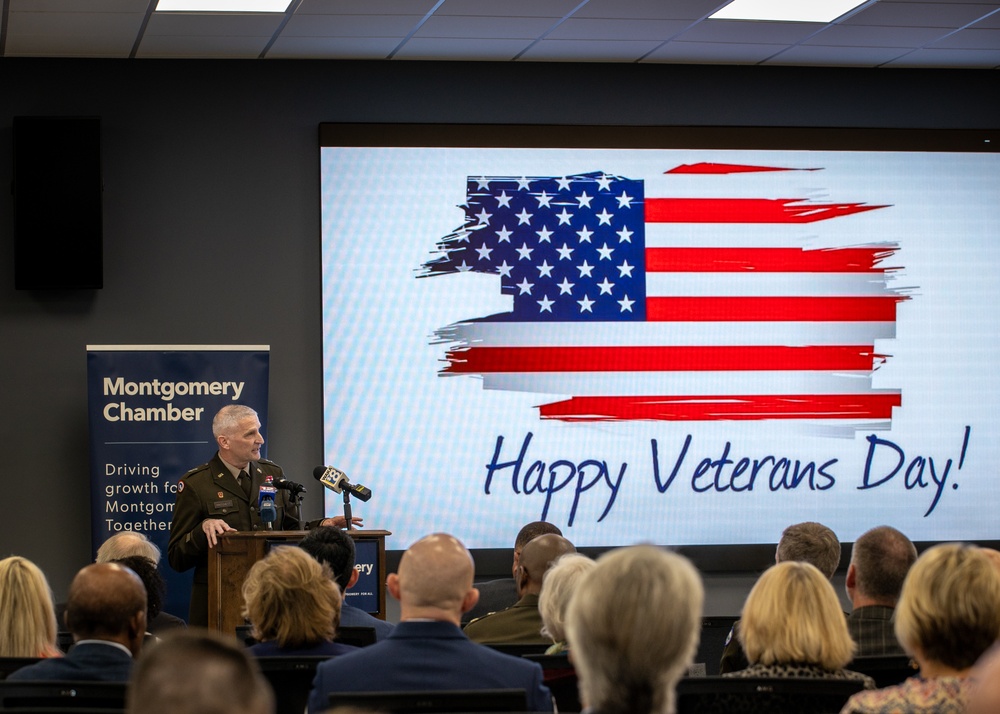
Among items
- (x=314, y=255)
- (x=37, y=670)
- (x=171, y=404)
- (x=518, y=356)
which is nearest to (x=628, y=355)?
(x=518, y=356)

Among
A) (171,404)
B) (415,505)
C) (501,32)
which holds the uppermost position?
(501,32)

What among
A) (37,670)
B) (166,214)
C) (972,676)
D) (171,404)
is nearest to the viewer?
(972,676)

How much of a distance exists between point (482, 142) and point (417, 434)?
1.83m

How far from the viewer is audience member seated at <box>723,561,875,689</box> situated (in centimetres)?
319

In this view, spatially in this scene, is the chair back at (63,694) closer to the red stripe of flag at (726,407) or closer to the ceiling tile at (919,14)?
the red stripe of flag at (726,407)

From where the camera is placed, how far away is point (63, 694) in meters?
2.85

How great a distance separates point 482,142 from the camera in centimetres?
777

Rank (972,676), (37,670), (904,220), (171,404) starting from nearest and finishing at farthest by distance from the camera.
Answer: (972,676)
(37,670)
(171,404)
(904,220)

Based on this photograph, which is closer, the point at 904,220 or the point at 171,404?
the point at 171,404

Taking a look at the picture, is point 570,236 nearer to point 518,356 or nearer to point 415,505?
point 518,356

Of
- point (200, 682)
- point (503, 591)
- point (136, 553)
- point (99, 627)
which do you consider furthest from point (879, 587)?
point (200, 682)

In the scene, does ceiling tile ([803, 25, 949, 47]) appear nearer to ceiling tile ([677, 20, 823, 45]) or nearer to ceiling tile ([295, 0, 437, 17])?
ceiling tile ([677, 20, 823, 45])

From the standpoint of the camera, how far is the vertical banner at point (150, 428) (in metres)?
6.89

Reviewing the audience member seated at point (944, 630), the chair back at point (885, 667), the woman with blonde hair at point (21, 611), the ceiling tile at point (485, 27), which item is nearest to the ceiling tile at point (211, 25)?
the ceiling tile at point (485, 27)
